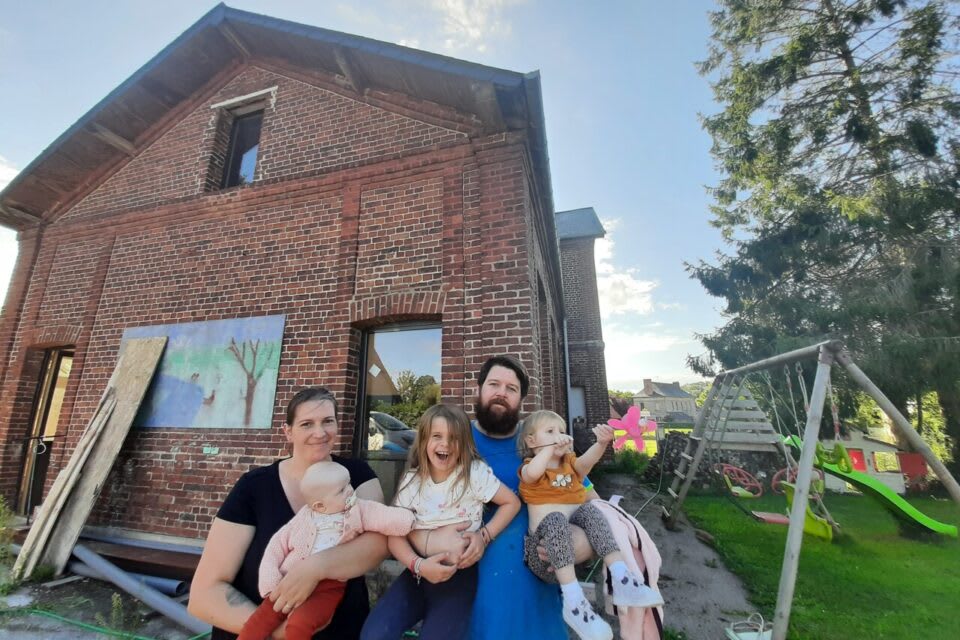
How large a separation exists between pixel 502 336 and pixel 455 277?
865mm

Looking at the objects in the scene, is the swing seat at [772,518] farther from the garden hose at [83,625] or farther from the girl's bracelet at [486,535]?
the garden hose at [83,625]

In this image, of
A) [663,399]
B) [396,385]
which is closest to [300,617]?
[396,385]

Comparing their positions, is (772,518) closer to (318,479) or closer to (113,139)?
(318,479)

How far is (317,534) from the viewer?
1811 millimetres

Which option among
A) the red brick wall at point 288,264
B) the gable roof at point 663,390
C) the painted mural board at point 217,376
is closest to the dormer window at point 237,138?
the red brick wall at point 288,264

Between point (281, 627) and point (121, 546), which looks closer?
point (281, 627)

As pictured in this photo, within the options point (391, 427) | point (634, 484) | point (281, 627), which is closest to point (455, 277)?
point (391, 427)

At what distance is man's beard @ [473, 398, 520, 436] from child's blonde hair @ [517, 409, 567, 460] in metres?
0.08

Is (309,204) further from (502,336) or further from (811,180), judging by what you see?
(811,180)

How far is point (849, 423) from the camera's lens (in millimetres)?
9141

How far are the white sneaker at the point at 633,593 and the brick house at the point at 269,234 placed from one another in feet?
6.07

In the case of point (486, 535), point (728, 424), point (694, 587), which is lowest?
point (694, 587)

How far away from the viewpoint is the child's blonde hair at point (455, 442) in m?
2.03

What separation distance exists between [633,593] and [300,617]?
1.52 metres
